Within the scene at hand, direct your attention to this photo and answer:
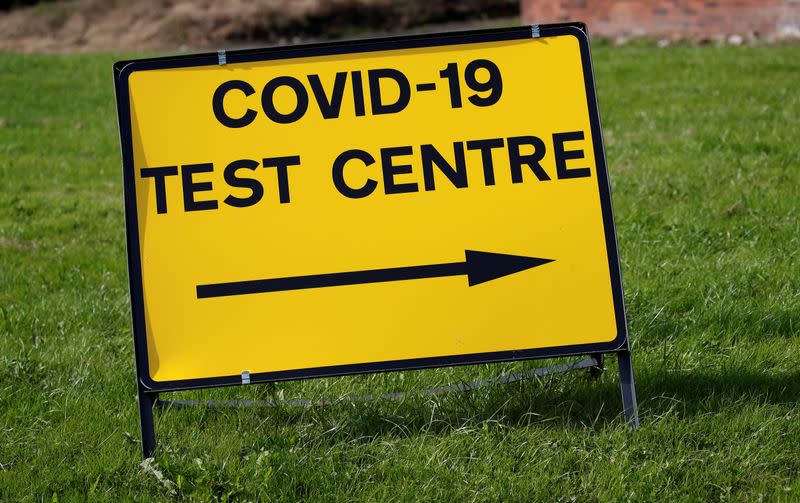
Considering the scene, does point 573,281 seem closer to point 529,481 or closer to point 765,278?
point 529,481

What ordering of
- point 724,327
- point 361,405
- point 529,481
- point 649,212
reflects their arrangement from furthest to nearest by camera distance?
point 649,212 → point 724,327 → point 361,405 → point 529,481

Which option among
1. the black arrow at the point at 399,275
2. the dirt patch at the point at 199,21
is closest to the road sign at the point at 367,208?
the black arrow at the point at 399,275

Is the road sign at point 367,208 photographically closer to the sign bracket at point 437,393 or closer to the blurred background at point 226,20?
the sign bracket at point 437,393

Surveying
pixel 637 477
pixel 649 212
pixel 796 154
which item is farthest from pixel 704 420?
pixel 796 154

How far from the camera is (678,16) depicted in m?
14.5

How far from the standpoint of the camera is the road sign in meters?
3.84

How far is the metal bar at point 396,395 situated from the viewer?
13.5 ft

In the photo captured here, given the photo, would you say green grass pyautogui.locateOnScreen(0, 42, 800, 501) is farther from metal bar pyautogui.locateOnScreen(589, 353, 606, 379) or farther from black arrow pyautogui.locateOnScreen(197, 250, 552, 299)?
black arrow pyautogui.locateOnScreen(197, 250, 552, 299)

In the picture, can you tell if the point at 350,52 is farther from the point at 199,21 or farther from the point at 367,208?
the point at 199,21

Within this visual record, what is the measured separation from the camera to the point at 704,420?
3.92 m

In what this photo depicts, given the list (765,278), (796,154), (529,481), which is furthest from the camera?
(796,154)

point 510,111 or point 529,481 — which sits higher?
point 510,111

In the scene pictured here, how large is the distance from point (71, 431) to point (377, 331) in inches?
49.1

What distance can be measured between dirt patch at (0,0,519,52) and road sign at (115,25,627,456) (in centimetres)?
1537
